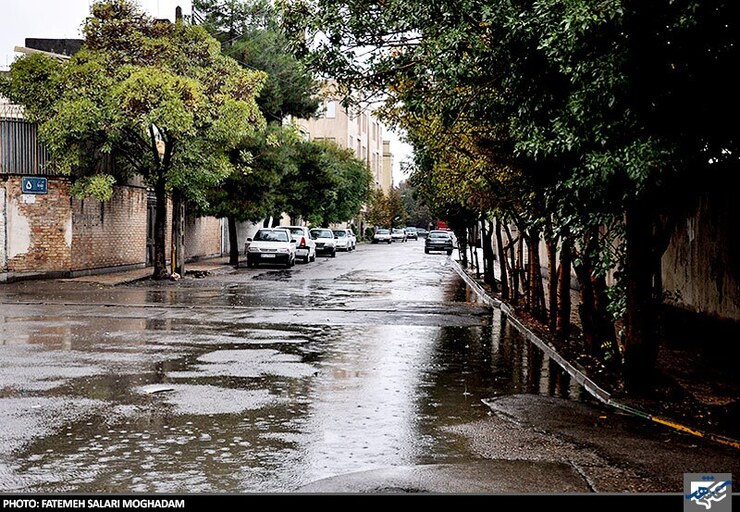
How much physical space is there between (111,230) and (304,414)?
24528 millimetres

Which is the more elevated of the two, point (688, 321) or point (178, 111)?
point (178, 111)

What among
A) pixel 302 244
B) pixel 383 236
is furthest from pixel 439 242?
pixel 383 236

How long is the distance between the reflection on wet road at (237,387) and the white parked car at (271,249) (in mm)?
18082

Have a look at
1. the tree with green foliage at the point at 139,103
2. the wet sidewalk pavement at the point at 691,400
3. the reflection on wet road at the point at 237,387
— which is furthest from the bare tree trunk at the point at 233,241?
the wet sidewalk pavement at the point at 691,400

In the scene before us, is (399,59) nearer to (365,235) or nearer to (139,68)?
(139,68)

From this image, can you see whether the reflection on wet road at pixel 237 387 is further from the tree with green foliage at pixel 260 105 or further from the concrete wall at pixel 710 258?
the tree with green foliage at pixel 260 105

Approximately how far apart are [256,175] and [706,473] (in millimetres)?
31782

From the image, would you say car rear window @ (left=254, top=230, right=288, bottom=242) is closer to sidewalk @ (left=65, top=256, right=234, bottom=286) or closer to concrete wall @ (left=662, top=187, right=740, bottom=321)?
sidewalk @ (left=65, top=256, right=234, bottom=286)

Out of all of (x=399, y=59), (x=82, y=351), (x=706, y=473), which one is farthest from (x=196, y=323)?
(x=706, y=473)

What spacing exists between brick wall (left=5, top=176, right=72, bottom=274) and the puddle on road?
43.4 ft

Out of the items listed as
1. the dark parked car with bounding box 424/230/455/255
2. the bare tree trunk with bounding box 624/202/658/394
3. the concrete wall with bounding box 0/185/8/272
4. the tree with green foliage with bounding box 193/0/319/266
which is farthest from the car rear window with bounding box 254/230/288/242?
the bare tree trunk with bounding box 624/202/658/394

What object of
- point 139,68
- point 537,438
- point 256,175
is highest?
point 139,68

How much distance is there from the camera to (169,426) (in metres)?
8.55

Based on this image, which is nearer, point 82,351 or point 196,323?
point 82,351
